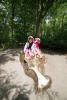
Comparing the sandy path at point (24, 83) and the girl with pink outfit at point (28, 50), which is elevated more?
the girl with pink outfit at point (28, 50)

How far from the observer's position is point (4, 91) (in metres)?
3.73

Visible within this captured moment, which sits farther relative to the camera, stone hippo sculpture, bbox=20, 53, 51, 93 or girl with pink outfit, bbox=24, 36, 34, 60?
girl with pink outfit, bbox=24, 36, 34, 60

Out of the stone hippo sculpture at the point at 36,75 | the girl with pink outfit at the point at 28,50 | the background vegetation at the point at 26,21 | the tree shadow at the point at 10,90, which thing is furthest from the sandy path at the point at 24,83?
the background vegetation at the point at 26,21

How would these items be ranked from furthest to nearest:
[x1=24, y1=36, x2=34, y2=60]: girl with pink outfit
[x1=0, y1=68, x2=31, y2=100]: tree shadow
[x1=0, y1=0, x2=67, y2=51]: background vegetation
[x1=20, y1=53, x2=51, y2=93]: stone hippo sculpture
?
[x1=0, y1=0, x2=67, y2=51]: background vegetation, [x1=24, y1=36, x2=34, y2=60]: girl with pink outfit, [x1=20, y1=53, x2=51, y2=93]: stone hippo sculpture, [x1=0, y1=68, x2=31, y2=100]: tree shadow

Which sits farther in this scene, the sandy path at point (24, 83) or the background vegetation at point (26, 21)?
the background vegetation at point (26, 21)

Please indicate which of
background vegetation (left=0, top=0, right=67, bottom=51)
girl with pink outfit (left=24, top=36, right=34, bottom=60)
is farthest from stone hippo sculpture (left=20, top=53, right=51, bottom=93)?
background vegetation (left=0, top=0, right=67, bottom=51)

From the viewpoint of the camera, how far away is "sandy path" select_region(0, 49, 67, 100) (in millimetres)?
3555

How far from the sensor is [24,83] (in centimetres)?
420

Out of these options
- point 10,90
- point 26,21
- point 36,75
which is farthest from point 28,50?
point 26,21

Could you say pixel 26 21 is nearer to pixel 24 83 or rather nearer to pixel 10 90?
pixel 24 83

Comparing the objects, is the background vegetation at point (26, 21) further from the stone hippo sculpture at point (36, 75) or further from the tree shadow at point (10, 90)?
the tree shadow at point (10, 90)

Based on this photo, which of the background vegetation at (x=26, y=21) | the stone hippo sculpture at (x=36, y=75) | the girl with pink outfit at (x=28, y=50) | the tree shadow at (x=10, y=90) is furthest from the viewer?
the background vegetation at (x=26, y=21)

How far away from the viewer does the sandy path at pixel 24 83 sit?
3.55 metres

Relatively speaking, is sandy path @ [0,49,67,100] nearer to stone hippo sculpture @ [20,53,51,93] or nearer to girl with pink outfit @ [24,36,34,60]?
stone hippo sculpture @ [20,53,51,93]
